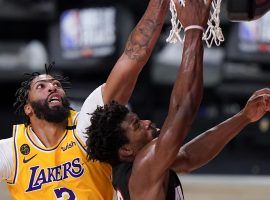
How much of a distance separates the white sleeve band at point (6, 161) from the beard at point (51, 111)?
25 centimetres

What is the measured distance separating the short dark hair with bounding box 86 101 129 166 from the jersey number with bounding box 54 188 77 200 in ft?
1.38

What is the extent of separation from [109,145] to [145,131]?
0.19 metres

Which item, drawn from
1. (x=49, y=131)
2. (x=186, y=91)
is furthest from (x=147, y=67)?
(x=186, y=91)

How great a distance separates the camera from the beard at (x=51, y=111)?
143 inches

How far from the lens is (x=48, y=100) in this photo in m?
3.65

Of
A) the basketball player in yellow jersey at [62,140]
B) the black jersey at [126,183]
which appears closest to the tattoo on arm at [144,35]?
the basketball player in yellow jersey at [62,140]

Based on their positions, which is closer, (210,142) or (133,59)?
(210,142)

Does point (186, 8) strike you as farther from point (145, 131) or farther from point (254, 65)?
point (254, 65)

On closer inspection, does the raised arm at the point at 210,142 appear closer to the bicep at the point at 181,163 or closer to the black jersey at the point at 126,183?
the bicep at the point at 181,163

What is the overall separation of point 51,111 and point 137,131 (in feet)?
2.26

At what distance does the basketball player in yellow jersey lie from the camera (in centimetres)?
349

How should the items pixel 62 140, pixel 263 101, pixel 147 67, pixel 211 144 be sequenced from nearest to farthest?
pixel 263 101
pixel 211 144
pixel 62 140
pixel 147 67

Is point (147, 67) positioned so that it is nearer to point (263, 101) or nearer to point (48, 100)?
point (48, 100)

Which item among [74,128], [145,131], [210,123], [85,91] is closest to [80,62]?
[85,91]
